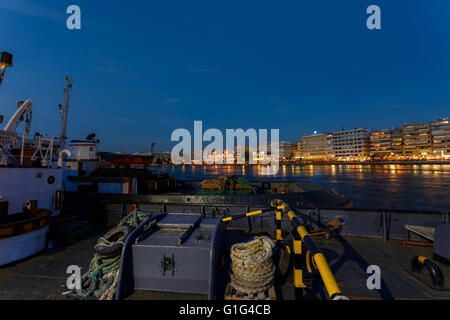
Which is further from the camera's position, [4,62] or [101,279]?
[4,62]

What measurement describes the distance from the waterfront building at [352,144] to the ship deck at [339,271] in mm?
182404

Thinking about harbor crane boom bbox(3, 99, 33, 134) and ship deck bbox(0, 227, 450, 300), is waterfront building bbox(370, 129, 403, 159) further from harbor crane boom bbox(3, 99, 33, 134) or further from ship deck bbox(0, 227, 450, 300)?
harbor crane boom bbox(3, 99, 33, 134)

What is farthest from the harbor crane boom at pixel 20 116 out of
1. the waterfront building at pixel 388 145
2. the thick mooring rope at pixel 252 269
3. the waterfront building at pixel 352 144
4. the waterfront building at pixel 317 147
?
the waterfront building at pixel 388 145

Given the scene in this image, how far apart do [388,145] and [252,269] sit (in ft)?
656

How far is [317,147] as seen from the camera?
7352 inches

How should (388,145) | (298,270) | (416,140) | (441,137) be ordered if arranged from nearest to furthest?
(298,270), (441,137), (416,140), (388,145)

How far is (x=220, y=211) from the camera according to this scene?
936cm

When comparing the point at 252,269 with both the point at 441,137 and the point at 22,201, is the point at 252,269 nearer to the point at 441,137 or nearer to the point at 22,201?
the point at 22,201

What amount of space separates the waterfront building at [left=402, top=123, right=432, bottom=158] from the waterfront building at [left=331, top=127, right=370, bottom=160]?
934 inches

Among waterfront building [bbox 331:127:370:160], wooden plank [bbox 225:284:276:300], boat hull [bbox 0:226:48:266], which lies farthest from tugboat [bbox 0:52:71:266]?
waterfront building [bbox 331:127:370:160]

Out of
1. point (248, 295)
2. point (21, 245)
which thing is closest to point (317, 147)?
point (248, 295)
